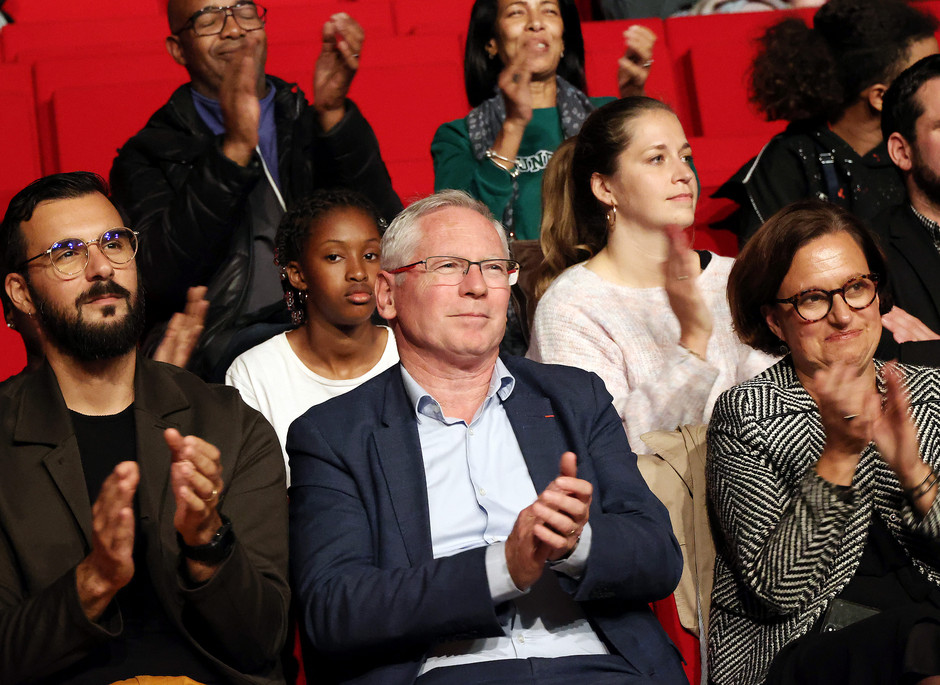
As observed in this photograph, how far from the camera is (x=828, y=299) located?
177 centimetres

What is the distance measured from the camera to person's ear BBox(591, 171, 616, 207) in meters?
2.38

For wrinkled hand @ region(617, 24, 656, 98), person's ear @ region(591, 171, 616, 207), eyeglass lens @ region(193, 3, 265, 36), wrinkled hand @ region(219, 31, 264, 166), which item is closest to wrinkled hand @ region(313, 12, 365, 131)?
wrinkled hand @ region(219, 31, 264, 166)

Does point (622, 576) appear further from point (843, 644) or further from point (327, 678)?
point (327, 678)

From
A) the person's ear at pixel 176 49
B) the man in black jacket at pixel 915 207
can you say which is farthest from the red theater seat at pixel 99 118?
the man in black jacket at pixel 915 207

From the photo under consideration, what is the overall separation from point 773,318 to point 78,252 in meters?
1.05

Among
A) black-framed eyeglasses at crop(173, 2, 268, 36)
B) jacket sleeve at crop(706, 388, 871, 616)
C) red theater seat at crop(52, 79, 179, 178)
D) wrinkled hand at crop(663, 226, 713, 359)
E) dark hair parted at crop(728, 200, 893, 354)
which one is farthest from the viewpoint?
red theater seat at crop(52, 79, 179, 178)

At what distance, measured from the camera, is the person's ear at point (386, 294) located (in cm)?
177

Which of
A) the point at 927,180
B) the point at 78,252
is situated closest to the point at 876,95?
the point at 927,180

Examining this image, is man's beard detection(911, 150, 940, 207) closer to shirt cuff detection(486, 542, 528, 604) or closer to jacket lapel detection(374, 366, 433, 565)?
jacket lapel detection(374, 366, 433, 565)

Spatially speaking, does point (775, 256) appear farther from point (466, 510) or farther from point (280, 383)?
point (280, 383)

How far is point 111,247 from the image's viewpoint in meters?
1.73

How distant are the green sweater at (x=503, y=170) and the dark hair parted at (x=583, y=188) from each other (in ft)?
0.68

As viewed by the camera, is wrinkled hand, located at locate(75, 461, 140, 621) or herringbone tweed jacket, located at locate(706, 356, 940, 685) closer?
wrinkled hand, located at locate(75, 461, 140, 621)

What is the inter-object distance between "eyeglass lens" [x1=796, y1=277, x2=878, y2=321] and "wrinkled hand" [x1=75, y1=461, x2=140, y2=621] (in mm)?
1001
